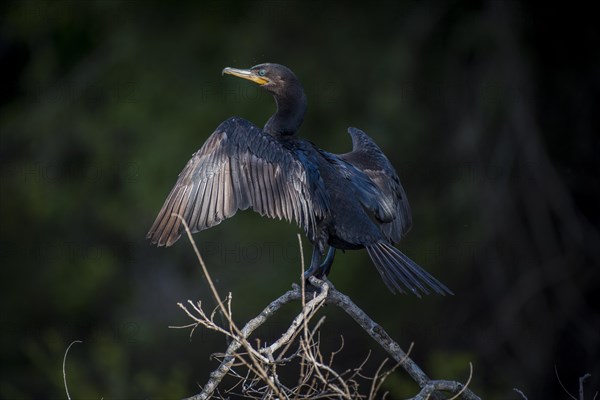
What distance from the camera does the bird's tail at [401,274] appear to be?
404 cm

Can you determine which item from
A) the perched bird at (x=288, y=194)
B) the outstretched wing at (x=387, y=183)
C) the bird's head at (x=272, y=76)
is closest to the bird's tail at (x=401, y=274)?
the perched bird at (x=288, y=194)

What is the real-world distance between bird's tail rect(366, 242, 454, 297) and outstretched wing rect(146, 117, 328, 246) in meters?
0.35

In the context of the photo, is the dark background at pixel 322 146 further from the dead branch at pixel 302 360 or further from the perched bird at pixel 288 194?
the dead branch at pixel 302 360

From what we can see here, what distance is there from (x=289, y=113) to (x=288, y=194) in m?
0.67

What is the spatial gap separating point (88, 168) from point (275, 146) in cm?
544

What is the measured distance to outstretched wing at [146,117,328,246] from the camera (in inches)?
165

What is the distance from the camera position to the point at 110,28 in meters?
9.54

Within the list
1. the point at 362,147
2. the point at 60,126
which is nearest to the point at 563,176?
the point at 362,147

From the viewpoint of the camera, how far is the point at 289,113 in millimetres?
4871

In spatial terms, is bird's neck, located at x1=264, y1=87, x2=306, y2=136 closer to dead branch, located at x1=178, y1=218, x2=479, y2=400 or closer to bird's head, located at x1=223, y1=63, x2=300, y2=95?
bird's head, located at x1=223, y1=63, x2=300, y2=95

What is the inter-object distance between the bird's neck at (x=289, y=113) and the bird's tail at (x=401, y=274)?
86 cm

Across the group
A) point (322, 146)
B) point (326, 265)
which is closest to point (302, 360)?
point (326, 265)

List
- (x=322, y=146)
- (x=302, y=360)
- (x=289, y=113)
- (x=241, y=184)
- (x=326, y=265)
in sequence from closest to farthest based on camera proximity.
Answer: (x=302, y=360) → (x=241, y=184) → (x=326, y=265) → (x=289, y=113) → (x=322, y=146)

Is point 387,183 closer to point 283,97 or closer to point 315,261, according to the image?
point 283,97
